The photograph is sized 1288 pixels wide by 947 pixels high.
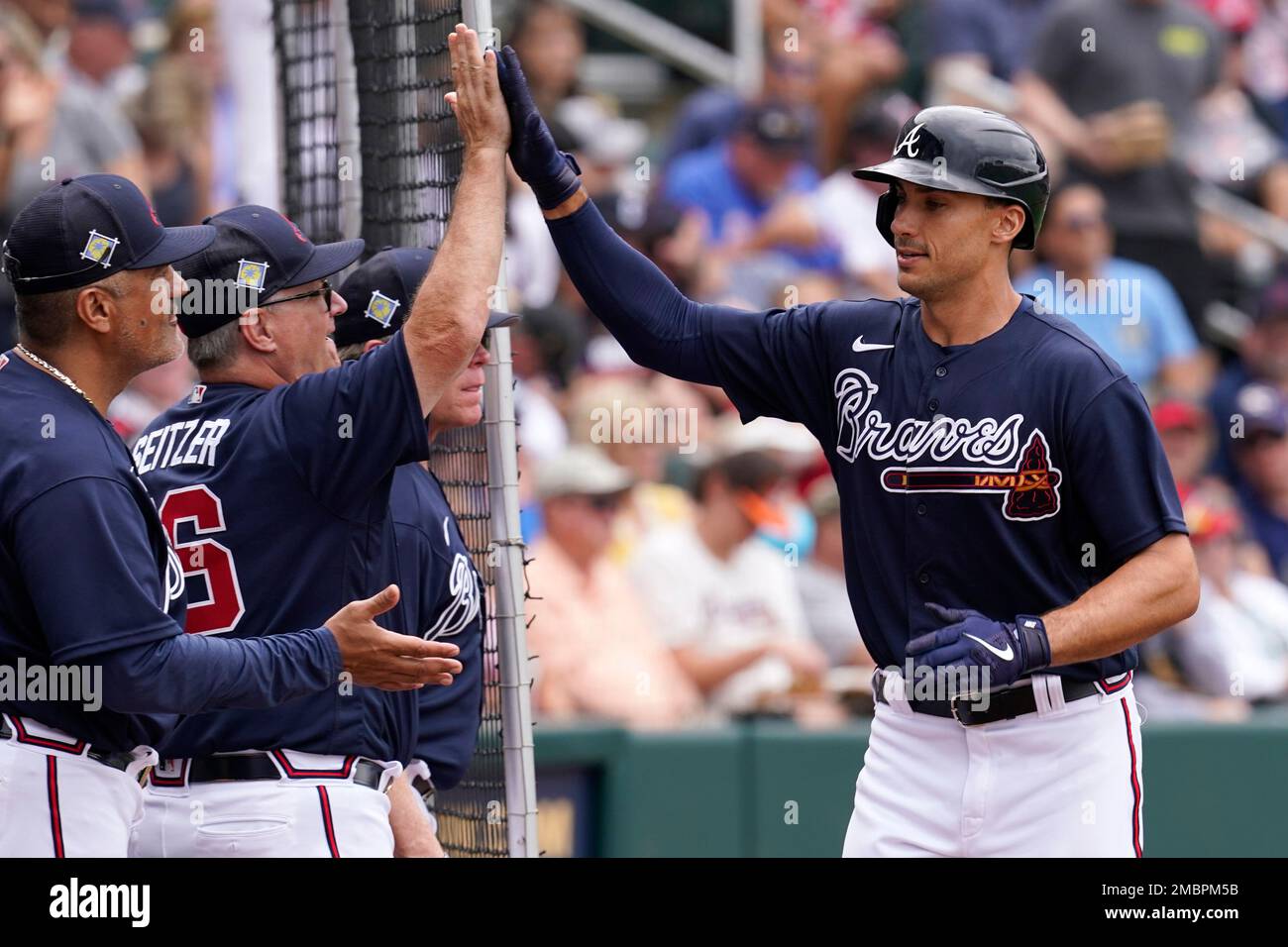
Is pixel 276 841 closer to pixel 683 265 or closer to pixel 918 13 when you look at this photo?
pixel 683 265

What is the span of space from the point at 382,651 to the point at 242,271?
88 cm

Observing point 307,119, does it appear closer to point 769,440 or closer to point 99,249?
point 99,249

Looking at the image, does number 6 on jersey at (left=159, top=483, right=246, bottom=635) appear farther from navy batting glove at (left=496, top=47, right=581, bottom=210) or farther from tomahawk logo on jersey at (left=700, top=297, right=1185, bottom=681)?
tomahawk logo on jersey at (left=700, top=297, right=1185, bottom=681)

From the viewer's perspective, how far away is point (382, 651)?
11.1 ft

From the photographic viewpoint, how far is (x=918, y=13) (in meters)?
11.3

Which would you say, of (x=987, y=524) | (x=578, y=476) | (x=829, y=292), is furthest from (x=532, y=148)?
(x=829, y=292)

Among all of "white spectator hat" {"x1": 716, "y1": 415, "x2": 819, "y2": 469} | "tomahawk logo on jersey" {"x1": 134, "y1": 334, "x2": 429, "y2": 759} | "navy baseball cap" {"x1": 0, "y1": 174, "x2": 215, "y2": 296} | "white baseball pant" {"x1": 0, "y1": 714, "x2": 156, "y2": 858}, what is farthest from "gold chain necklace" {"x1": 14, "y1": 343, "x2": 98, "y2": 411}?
"white spectator hat" {"x1": 716, "y1": 415, "x2": 819, "y2": 469}

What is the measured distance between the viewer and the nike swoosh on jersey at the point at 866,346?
4020 millimetres

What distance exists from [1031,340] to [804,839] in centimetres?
345

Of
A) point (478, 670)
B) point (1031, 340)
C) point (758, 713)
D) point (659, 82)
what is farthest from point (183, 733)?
point (659, 82)

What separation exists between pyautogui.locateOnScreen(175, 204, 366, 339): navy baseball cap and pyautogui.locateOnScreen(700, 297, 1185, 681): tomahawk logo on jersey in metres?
1.15

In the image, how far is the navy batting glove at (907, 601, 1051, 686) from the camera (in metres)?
3.60

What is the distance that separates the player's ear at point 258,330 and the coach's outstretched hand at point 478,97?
0.53m
